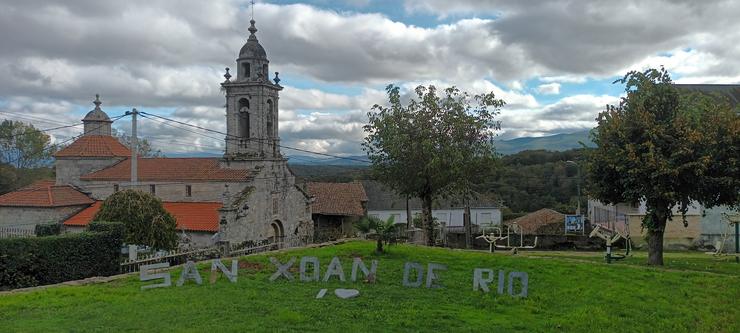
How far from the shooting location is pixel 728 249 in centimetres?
2930

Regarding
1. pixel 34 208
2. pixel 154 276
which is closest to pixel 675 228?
pixel 154 276

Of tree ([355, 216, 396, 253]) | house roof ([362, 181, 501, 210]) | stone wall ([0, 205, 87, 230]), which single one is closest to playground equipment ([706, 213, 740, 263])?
tree ([355, 216, 396, 253])

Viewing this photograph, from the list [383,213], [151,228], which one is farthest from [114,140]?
[383,213]

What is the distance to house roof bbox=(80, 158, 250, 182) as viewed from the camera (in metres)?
39.2

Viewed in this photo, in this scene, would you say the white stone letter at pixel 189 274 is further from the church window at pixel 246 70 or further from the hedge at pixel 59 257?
the church window at pixel 246 70

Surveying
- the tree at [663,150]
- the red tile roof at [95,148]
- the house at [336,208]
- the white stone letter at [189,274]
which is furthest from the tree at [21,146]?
the tree at [663,150]

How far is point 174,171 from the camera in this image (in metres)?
40.5

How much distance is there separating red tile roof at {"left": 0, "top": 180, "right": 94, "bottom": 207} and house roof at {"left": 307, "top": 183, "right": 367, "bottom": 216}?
1915 centimetres

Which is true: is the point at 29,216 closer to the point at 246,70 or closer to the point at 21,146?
the point at 246,70

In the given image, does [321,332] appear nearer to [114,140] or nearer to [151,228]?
[151,228]

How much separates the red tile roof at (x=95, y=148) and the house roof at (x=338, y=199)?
52.1 feet

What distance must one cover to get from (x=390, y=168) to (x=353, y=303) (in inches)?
555

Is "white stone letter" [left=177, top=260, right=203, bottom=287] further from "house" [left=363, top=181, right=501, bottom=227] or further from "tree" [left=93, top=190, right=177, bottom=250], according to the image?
"house" [left=363, top=181, right=501, bottom=227]

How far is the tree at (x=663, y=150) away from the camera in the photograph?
64.8 feet
